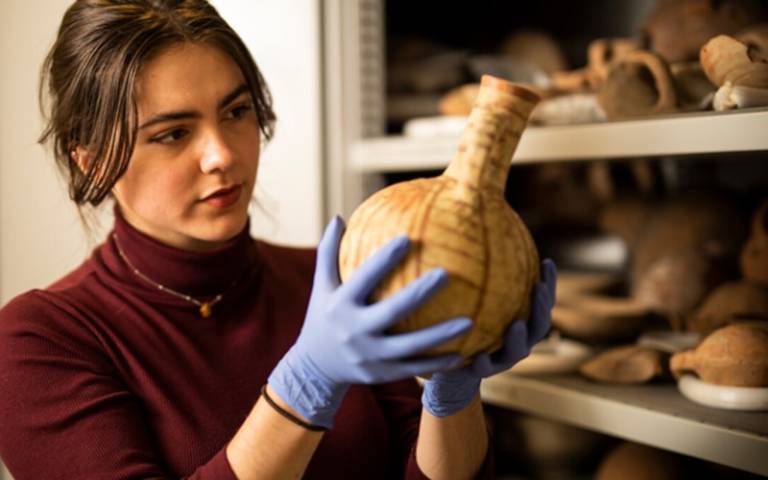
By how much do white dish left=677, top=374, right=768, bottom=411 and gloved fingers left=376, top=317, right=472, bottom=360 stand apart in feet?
1.75

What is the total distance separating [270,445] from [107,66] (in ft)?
1.59

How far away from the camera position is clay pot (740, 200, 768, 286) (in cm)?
121

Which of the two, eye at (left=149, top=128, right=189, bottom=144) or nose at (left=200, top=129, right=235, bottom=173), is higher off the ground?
eye at (left=149, top=128, right=189, bottom=144)

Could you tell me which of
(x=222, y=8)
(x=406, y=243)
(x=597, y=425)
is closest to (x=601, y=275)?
(x=597, y=425)

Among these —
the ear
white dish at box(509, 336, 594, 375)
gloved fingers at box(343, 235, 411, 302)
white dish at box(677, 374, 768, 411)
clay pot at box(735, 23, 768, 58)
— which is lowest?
white dish at box(509, 336, 594, 375)

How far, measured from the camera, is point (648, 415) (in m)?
1.03

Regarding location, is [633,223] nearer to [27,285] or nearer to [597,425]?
[597,425]

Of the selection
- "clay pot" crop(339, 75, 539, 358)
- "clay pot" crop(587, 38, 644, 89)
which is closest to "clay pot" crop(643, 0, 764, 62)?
"clay pot" crop(587, 38, 644, 89)

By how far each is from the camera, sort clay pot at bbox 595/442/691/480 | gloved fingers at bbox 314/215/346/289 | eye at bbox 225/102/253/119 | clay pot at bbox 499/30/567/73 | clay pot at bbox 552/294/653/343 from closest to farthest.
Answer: gloved fingers at bbox 314/215/346/289 → eye at bbox 225/102/253/119 → clay pot at bbox 595/442/691/480 → clay pot at bbox 552/294/653/343 → clay pot at bbox 499/30/567/73

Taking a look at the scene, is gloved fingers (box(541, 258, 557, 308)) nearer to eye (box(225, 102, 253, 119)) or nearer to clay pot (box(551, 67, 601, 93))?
eye (box(225, 102, 253, 119))

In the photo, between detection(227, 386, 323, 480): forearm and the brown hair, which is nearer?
detection(227, 386, 323, 480): forearm

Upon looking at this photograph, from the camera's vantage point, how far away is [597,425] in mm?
1093

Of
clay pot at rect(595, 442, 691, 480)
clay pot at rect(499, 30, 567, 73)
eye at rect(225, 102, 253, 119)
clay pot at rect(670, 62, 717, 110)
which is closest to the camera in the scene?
eye at rect(225, 102, 253, 119)

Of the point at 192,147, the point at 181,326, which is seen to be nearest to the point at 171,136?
Answer: the point at 192,147
